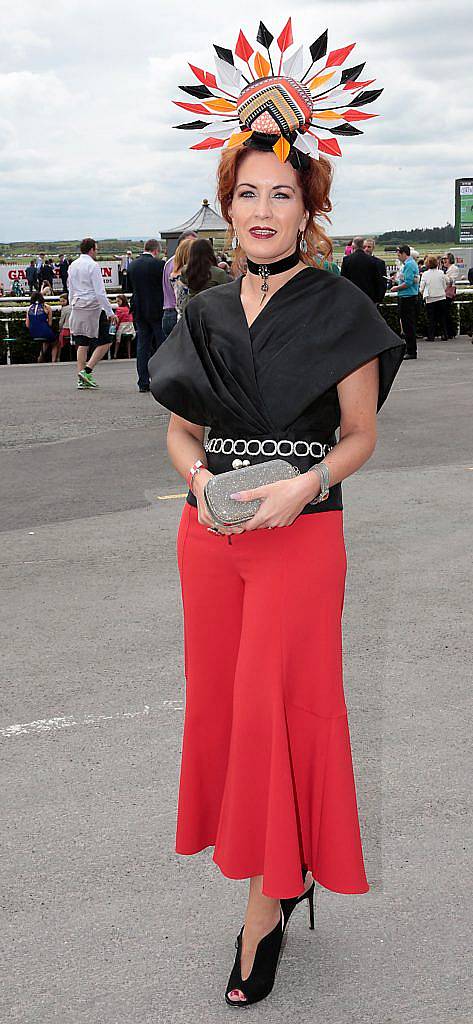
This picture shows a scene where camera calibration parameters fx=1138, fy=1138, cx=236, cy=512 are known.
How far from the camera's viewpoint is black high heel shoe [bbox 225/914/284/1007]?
2.83m

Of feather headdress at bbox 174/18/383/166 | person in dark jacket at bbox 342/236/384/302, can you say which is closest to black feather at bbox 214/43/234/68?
feather headdress at bbox 174/18/383/166

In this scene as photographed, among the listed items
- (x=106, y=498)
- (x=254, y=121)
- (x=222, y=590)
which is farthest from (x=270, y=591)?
(x=106, y=498)

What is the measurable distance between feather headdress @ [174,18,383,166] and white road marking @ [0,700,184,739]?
252 cm

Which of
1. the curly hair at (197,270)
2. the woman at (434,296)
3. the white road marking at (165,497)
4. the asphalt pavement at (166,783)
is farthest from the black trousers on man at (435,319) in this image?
the white road marking at (165,497)

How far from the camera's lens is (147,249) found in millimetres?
14680

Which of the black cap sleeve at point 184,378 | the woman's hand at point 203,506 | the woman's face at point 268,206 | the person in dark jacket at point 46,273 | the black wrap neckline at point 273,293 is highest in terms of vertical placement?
the woman's face at point 268,206

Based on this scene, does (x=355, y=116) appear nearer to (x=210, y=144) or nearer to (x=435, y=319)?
(x=210, y=144)

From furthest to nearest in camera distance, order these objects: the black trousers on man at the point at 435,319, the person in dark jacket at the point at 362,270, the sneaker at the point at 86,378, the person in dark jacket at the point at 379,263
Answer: the black trousers on man at the point at 435,319 < the sneaker at the point at 86,378 < the person in dark jacket at the point at 379,263 < the person in dark jacket at the point at 362,270

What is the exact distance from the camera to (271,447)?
2695 millimetres

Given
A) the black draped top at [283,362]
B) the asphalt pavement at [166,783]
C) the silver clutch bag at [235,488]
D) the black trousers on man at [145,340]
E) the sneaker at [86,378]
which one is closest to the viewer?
the silver clutch bag at [235,488]

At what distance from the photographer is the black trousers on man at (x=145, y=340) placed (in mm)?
14242

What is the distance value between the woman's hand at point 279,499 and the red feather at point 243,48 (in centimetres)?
108

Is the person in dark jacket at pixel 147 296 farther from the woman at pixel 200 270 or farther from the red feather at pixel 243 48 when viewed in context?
the red feather at pixel 243 48

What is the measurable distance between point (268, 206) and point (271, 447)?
0.58 metres
